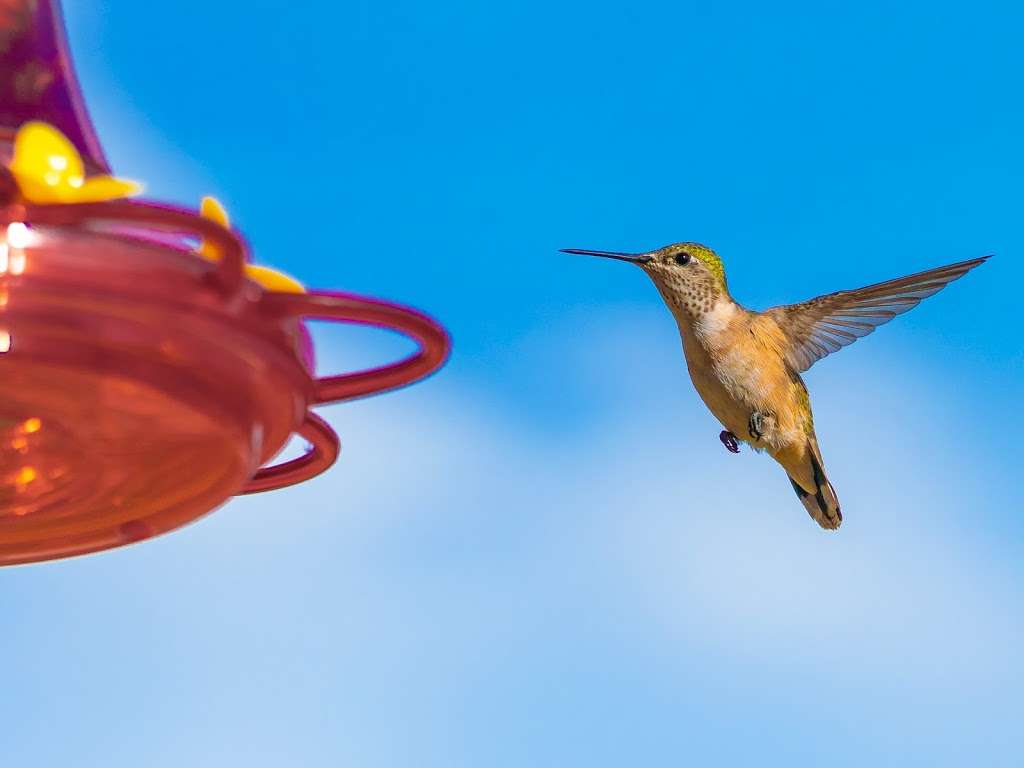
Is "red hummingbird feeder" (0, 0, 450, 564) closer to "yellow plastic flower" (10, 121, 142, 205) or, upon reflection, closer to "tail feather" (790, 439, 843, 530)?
"yellow plastic flower" (10, 121, 142, 205)

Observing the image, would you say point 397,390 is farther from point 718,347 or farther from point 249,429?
point 718,347

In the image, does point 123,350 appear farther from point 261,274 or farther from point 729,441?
point 729,441

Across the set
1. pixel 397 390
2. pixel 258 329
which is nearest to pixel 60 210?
pixel 258 329

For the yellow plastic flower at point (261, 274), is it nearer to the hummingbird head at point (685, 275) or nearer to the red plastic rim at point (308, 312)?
the red plastic rim at point (308, 312)

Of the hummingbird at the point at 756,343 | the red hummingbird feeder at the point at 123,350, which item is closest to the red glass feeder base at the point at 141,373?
the red hummingbird feeder at the point at 123,350

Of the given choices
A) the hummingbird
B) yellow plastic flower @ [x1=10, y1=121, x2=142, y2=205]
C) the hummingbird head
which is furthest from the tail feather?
yellow plastic flower @ [x1=10, y1=121, x2=142, y2=205]

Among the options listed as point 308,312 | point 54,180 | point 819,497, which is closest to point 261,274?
point 308,312

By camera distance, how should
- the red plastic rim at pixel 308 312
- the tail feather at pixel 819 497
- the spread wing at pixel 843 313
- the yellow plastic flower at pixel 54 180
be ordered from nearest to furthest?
the red plastic rim at pixel 308 312, the yellow plastic flower at pixel 54 180, the spread wing at pixel 843 313, the tail feather at pixel 819 497
